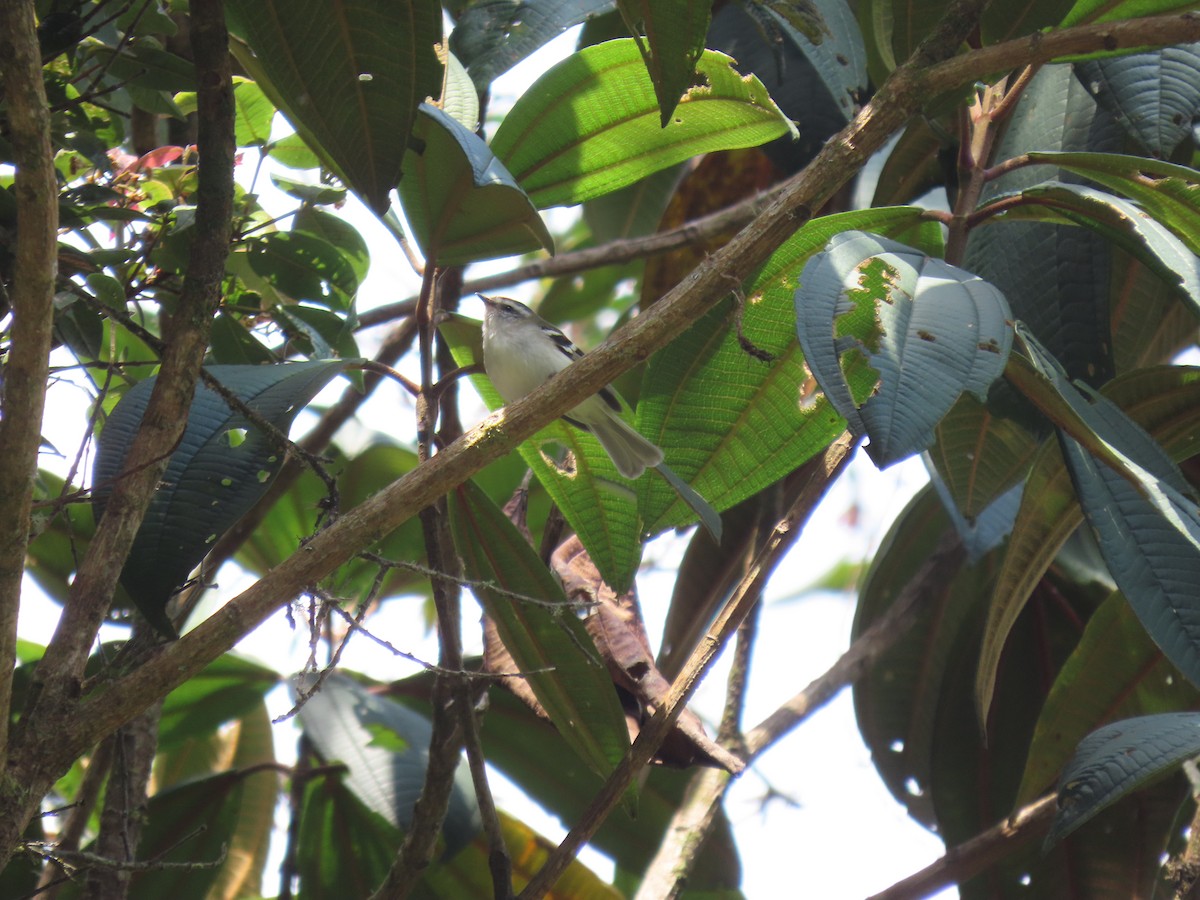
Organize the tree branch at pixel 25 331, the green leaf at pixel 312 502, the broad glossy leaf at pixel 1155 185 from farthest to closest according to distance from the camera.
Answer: the green leaf at pixel 312 502
the broad glossy leaf at pixel 1155 185
the tree branch at pixel 25 331

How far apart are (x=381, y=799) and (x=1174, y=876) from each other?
1.60 metres

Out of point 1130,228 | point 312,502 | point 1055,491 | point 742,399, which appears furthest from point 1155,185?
point 312,502

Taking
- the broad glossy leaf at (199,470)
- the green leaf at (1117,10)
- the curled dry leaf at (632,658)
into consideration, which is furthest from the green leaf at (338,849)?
the green leaf at (1117,10)

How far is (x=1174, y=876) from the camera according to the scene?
1.97 meters

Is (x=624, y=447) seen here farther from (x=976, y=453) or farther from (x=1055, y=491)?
(x=1055, y=491)

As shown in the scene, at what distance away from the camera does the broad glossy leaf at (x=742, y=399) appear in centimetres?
211

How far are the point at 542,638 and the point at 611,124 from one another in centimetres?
103

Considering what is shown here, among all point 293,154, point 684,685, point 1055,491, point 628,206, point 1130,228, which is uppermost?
point 628,206

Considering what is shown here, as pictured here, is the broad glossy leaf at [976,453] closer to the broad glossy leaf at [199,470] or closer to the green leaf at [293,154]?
the broad glossy leaf at [199,470]

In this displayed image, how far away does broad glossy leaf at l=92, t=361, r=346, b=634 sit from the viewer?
1.57 m

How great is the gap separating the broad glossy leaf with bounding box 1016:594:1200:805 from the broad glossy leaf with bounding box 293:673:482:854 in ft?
4.19

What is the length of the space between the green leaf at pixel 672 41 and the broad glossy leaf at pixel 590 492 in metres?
0.83

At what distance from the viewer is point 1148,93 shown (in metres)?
2.20

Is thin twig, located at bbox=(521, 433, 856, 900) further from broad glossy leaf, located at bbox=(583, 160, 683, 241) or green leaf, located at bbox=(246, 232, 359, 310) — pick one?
broad glossy leaf, located at bbox=(583, 160, 683, 241)
